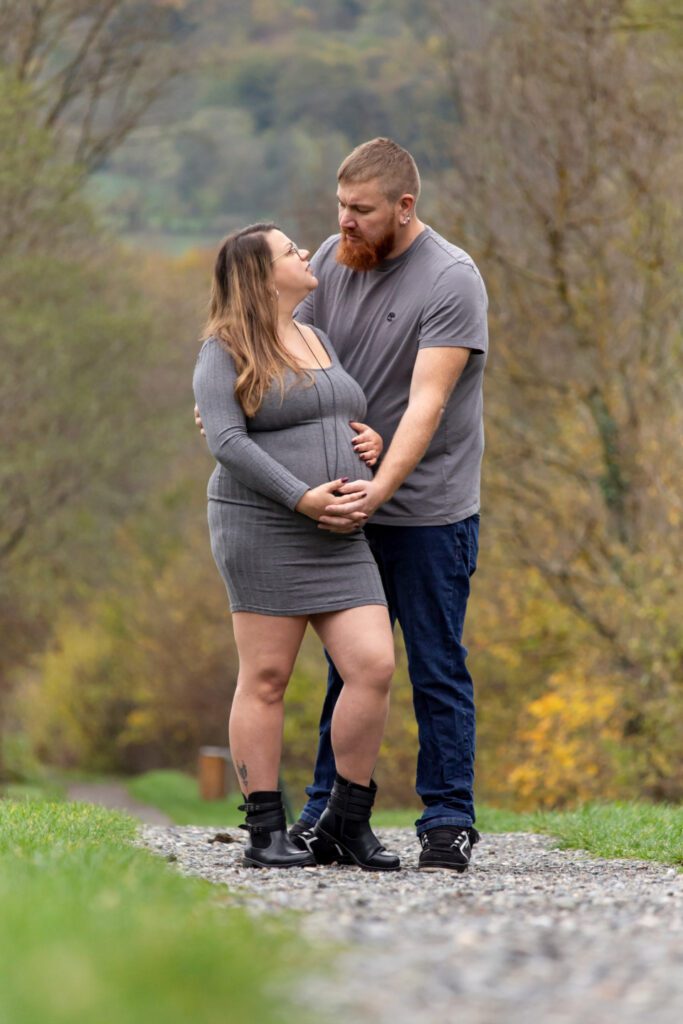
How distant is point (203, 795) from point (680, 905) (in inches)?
939

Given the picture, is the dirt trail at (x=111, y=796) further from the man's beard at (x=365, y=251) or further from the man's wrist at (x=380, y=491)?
the man's wrist at (x=380, y=491)

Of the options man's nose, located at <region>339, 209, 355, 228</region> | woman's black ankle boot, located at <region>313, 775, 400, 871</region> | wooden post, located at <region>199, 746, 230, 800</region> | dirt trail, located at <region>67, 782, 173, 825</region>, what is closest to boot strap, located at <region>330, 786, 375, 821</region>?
woman's black ankle boot, located at <region>313, 775, 400, 871</region>

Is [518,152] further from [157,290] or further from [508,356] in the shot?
[157,290]

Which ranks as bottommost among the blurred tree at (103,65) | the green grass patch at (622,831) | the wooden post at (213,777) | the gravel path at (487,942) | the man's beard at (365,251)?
the wooden post at (213,777)

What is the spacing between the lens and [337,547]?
5.36m

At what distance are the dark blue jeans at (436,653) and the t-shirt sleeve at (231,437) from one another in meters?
0.59

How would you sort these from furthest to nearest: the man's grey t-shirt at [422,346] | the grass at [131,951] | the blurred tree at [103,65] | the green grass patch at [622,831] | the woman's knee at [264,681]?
the blurred tree at [103,65] < the green grass patch at [622,831] < the man's grey t-shirt at [422,346] < the woman's knee at [264,681] < the grass at [131,951]

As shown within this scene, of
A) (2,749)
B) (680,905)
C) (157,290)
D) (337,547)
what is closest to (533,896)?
(680,905)

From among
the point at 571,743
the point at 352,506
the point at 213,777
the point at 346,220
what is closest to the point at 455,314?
the point at 346,220

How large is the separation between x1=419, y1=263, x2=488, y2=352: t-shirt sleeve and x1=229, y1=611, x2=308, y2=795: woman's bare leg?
114 centimetres

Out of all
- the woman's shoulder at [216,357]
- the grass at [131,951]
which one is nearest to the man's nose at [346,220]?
the woman's shoulder at [216,357]

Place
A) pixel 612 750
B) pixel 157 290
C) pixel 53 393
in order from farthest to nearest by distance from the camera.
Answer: pixel 157 290, pixel 53 393, pixel 612 750

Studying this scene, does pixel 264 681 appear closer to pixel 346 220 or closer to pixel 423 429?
pixel 423 429

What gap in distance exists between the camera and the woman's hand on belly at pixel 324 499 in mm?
5164
